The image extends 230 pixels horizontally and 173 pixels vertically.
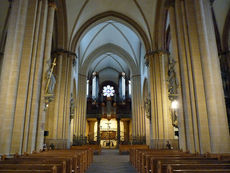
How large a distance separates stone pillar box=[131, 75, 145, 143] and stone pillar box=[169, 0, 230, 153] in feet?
43.2

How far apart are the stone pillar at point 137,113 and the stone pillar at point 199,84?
13.2 metres

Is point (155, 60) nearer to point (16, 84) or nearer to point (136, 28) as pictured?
point (136, 28)

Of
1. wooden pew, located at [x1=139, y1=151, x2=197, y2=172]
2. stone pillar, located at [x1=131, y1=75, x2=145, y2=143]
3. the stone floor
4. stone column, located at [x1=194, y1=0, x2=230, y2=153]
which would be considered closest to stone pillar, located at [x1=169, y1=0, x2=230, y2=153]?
stone column, located at [x1=194, y1=0, x2=230, y2=153]

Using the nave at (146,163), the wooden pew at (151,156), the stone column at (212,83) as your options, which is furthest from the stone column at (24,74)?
the stone column at (212,83)

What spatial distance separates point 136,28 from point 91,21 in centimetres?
357

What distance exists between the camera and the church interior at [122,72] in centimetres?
701

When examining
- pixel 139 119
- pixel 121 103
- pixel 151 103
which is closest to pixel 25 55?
pixel 151 103

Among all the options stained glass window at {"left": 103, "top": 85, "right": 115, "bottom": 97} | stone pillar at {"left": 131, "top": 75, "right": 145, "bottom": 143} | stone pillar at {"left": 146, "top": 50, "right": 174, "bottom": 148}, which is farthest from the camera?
stained glass window at {"left": 103, "top": 85, "right": 115, "bottom": 97}

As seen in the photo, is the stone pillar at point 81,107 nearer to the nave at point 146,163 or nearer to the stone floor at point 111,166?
the stone floor at point 111,166

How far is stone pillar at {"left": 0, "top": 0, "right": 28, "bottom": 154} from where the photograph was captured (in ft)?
21.4

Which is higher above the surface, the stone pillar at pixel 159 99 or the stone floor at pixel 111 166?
the stone pillar at pixel 159 99

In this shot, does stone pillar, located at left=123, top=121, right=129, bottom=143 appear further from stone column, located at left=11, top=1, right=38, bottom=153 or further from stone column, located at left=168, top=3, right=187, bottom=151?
stone column, located at left=11, top=1, right=38, bottom=153

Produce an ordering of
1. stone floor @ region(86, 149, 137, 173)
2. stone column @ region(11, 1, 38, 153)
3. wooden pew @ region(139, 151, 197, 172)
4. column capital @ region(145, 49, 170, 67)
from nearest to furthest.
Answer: wooden pew @ region(139, 151, 197, 172) → stone column @ region(11, 1, 38, 153) → stone floor @ region(86, 149, 137, 173) → column capital @ region(145, 49, 170, 67)

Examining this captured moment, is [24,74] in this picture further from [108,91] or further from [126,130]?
[108,91]
